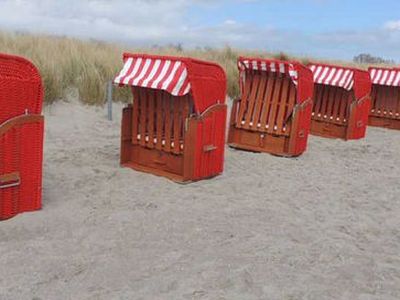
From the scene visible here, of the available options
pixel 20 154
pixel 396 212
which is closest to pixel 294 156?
pixel 396 212

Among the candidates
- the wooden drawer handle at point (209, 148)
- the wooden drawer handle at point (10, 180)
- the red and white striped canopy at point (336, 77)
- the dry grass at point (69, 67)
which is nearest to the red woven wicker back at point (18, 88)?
the wooden drawer handle at point (10, 180)

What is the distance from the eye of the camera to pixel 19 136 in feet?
16.5

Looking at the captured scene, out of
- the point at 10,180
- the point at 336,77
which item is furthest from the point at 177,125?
the point at 336,77

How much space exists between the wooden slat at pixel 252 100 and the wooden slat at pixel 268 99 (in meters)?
0.19

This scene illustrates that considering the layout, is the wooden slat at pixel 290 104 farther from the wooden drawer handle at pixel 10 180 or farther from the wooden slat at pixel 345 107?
the wooden drawer handle at pixel 10 180

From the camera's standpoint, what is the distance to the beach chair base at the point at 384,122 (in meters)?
15.1

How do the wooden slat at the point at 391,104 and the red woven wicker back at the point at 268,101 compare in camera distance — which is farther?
the wooden slat at the point at 391,104

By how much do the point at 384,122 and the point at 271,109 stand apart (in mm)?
6891

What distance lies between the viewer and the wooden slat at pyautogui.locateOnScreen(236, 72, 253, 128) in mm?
9547

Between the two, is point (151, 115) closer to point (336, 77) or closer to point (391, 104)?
point (336, 77)

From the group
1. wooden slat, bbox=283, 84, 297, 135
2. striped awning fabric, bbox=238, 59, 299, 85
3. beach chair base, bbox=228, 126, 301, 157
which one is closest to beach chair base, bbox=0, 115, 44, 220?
striped awning fabric, bbox=238, 59, 299, 85

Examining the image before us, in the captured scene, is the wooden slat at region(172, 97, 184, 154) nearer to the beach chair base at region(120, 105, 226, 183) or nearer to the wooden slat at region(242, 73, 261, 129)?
the beach chair base at region(120, 105, 226, 183)

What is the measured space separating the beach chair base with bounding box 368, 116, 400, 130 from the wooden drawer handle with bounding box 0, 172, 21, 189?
39.8ft

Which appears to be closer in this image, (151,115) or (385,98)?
(151,115)
